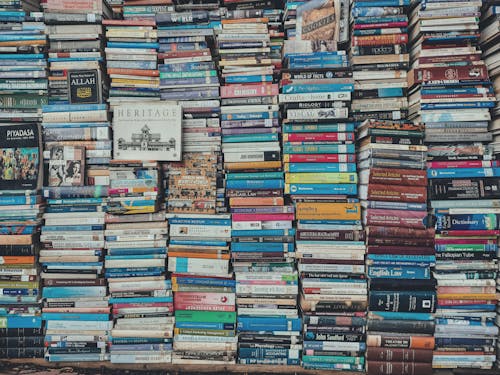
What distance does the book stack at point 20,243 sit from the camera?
86.6 inches

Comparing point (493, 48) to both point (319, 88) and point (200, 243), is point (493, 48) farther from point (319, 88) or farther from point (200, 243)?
point (200, 243)

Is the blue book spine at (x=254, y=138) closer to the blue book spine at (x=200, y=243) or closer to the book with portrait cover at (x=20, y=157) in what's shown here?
the blue book spine at (x=200, y=243)

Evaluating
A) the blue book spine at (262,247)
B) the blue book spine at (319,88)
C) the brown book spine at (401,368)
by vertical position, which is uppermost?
the blue book spine at (319,88)

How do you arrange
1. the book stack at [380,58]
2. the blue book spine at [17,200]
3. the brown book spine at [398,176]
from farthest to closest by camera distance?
the book stack at [380,58], the blue book spine at [17,200], the brown book spine at [398,176]

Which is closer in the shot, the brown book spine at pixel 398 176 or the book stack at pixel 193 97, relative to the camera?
the brown book spine at pixel 398 176

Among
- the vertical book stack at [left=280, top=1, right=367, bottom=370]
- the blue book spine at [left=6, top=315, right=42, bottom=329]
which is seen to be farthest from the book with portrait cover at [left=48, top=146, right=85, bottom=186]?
the vertical book stack at [left=280, top=1, right=367, bottom=370]

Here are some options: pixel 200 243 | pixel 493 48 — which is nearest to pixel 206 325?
pixel 200 243

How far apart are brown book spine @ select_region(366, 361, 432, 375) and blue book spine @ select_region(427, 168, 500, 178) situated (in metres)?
1.24

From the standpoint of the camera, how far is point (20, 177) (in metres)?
2.23

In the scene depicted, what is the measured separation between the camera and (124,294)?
227cm

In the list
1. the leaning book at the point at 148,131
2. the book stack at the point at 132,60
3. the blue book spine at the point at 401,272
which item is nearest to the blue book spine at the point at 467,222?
the blue book spine at the point at 401,272

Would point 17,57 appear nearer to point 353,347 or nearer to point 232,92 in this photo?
point 232,92

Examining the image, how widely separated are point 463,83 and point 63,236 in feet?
9.66

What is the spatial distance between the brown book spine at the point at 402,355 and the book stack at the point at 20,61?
2.90 m
